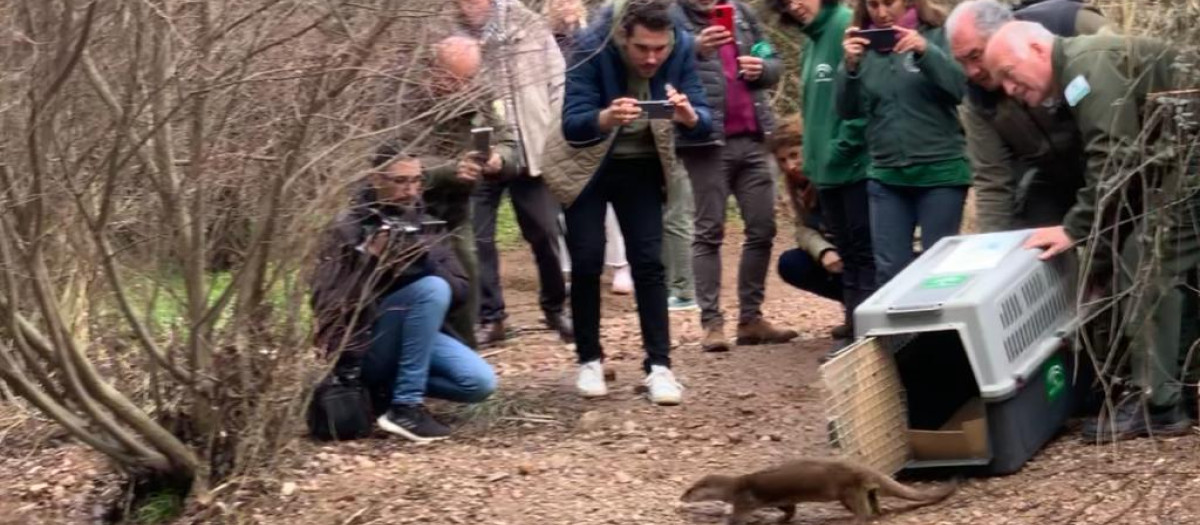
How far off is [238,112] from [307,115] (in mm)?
230

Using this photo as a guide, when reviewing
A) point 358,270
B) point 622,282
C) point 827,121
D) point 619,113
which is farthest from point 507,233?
point 358,270

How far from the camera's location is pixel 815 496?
5.06 meters

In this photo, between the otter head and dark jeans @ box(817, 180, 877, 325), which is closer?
the otter head

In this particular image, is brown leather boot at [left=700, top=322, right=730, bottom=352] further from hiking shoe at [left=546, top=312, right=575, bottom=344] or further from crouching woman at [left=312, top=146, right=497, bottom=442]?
crouching woman at [left=312, top=146, right=497, bottom=442]

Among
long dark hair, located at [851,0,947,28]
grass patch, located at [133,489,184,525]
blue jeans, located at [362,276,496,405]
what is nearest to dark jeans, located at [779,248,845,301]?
long dark hair, located at [851,0,947,28]

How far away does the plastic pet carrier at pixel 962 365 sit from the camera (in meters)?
5.21

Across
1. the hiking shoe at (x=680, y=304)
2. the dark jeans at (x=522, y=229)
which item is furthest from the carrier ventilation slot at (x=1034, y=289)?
the hiking shoe at (x=680, y=304)

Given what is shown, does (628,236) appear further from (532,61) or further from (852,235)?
(852,235)

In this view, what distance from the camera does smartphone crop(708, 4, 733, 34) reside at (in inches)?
293

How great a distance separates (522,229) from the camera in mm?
8031

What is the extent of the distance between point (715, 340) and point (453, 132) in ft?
5.71

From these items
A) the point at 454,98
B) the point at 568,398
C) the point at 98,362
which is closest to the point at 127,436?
the point at 98,362

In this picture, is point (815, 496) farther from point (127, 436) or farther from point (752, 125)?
point (752, 125)

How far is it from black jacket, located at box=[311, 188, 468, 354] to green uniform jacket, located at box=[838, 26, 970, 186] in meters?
1.71
